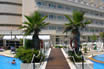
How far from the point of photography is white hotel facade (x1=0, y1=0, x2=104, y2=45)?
34.8 metres

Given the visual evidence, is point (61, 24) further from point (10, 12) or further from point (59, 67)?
point (59, 67)

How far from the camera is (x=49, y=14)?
119ft

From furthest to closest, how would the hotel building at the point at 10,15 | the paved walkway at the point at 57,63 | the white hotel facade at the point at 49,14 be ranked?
the hotel building at the point at 10,15 → the white hotel facade at the point at 49,14 → the paved walkway at the point at 57,63

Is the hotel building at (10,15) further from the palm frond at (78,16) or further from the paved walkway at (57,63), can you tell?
the palm frond at (78,16)

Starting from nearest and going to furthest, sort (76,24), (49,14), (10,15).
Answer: (76,24) < (49,14) < (10,15)

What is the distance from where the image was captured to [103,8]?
5278cm

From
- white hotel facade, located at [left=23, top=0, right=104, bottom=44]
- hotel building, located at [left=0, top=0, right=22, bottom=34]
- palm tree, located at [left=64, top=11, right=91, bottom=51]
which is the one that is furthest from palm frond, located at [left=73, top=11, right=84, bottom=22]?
hotel building, located at [left=0, top=0, right=22, bottom=34]

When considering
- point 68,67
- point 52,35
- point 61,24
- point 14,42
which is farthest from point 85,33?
point 68,67

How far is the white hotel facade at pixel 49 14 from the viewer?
34812 millimetres

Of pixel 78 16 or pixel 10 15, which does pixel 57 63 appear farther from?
pixel 10 15

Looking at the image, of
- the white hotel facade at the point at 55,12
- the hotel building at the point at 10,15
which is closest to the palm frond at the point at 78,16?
the white hotel facade at the point at 55,12

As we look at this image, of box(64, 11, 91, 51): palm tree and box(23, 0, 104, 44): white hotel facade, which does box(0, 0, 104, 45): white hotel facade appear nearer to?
box(23, 0, 104, 44): white hotel facade

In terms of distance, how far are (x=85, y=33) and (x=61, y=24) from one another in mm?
11508

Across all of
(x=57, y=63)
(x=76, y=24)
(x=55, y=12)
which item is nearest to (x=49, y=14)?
(x=55, y=12)
